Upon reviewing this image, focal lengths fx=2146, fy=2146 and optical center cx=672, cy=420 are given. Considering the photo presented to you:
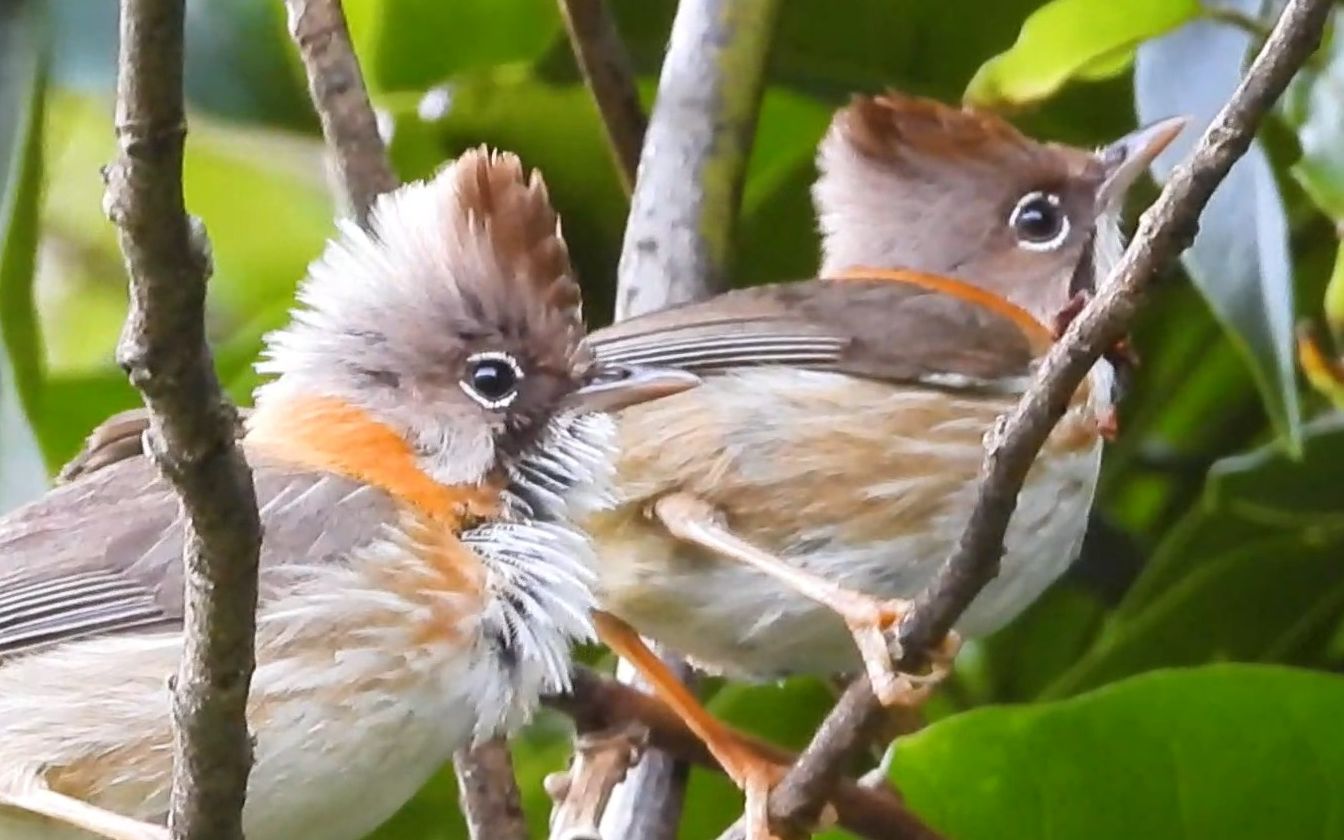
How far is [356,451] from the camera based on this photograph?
2227 millimetres

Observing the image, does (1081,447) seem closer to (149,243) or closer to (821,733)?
(821,733)

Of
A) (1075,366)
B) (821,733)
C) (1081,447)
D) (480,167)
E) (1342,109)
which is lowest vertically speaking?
(821,733)

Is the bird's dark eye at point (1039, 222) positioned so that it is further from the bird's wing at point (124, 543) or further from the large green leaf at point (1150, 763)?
the bird's wing at point (124, 543)

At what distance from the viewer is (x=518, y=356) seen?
2301mm

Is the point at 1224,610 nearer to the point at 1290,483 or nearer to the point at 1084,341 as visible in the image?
the point at 1290,483

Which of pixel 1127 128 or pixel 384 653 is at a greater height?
pixel 1127 128

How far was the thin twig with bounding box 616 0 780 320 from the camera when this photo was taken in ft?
9.37

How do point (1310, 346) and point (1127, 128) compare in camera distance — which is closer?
point (1310, 346)

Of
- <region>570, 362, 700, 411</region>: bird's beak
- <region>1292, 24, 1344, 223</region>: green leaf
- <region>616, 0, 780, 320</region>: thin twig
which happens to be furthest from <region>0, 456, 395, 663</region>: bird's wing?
<region>1292, 24, 1344, 223</region>: green leaf

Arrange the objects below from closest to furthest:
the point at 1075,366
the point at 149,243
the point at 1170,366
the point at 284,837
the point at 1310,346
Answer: the point at 149,243, the point at 1075,366, the point at 284,837, the point at 1310,346, the point at 1170,366

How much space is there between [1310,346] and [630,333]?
810mm

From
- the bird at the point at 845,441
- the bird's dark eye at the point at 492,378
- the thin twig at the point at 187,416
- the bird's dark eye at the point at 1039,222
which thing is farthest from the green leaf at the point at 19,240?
the bird's dark eye at the point at 1039,222

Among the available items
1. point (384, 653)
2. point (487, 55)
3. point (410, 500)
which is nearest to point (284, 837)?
point (384, 653)

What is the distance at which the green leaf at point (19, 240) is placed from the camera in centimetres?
255
